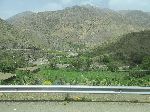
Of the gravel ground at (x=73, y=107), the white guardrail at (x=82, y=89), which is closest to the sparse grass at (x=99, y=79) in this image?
the white guardrail at (x=82, y=89)

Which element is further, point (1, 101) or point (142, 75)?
point (142, 75)

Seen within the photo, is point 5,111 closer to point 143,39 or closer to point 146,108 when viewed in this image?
point 146,108

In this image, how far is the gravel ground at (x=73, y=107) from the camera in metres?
12.2

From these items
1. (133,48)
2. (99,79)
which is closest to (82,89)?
(99,79)

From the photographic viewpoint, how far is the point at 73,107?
12.7m

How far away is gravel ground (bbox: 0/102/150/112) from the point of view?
12.2m

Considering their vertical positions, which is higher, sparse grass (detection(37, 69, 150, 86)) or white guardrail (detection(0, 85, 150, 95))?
white guardrail (detection(0, 85, 150, 95))

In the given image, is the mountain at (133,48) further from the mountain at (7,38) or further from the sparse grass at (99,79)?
the mountain at (7,38)

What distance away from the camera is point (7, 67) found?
102938 mm

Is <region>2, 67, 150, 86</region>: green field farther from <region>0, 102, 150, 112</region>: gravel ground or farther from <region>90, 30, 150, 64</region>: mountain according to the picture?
<region>90, 30, 150, 64</region>: mountain

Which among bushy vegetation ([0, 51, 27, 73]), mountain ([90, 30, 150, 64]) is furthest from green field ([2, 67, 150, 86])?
mountain ([90, 30, 150, 64])

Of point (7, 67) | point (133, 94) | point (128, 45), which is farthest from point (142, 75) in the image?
→ point (133, 94)

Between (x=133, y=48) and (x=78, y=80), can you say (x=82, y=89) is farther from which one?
(x=133, y=48)

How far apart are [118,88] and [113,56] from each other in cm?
14478
